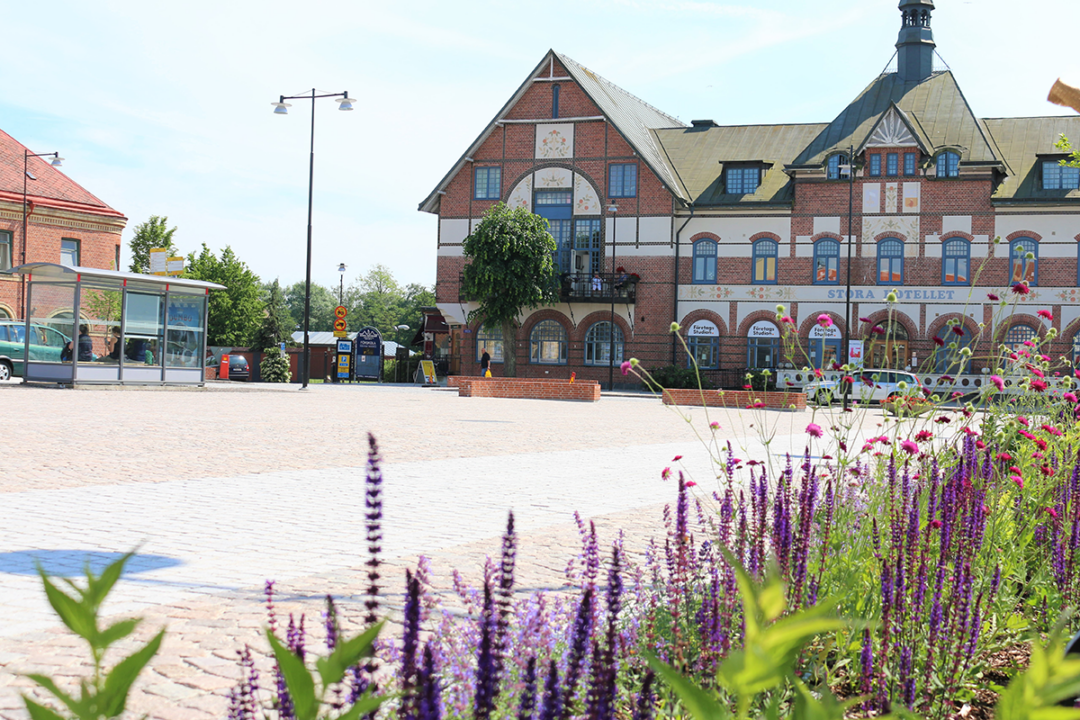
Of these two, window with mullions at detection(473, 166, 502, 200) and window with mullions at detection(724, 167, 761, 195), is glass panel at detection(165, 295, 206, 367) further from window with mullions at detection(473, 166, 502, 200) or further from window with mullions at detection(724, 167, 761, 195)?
window with mullions at detection(724, 167, 761, 195)

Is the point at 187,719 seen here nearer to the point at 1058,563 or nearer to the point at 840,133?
the point at 1058,563

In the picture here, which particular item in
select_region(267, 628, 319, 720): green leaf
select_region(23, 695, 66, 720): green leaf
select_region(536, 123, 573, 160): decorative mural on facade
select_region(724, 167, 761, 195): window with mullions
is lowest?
select_region(23, 695, 66, 720): green leaf

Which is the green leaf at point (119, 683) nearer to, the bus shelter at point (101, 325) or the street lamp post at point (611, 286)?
the bus shelter at point (101, 325)

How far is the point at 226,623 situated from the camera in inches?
168

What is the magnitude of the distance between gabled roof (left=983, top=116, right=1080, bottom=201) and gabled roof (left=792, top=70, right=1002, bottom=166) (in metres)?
1.12

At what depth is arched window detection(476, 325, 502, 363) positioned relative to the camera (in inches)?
1772

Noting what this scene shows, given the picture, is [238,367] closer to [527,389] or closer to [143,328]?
[527,389]

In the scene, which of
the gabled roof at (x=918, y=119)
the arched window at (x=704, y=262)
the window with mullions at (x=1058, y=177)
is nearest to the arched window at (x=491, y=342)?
the arched window at (x=704, y=262)

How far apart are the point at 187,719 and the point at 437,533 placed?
344 cm

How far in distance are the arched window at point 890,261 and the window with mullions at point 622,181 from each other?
10674 millimetres

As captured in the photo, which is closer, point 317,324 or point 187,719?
point 187,719

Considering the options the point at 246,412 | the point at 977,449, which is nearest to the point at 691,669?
the point at 977,449

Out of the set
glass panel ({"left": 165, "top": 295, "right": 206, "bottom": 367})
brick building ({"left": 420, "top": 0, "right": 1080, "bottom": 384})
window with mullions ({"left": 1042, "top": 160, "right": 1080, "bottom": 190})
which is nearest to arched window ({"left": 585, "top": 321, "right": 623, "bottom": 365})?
brick building ({"left": 420, "top": 0, "right": 1080, "bottom": 384})

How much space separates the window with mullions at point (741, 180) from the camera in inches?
1715
